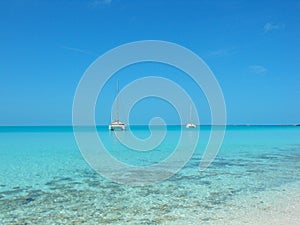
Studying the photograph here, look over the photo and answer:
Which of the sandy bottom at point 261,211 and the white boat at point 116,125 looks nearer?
the sandy bottom at point 261,211

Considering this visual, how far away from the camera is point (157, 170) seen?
14.7m

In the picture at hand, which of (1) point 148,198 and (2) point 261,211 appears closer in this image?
(2) point 261,211

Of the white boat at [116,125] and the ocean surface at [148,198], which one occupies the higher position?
the white boat at [116,125]

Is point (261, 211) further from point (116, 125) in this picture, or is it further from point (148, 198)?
point (116, 125)

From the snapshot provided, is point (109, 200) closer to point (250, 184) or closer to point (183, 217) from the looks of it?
point (183, 217)

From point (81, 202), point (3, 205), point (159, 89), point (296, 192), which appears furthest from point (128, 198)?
point (159, 89)

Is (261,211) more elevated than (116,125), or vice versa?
(116,125)

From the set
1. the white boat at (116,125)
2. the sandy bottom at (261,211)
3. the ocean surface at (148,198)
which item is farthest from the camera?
the white boat at (116,125)

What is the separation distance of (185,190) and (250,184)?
2724 mm

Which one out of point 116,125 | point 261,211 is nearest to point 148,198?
point 261,211

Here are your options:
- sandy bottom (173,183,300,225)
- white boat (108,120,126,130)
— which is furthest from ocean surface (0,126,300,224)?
white boat (108,120,126,130)

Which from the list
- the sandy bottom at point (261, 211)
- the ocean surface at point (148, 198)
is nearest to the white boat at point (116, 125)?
the ocean surface at point (148, 198)

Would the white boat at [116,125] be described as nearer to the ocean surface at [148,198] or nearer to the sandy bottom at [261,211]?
the ocean surface at [148,198]

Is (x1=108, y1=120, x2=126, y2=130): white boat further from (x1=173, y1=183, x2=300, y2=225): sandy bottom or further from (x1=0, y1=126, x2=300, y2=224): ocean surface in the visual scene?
(x1=173, y1=183, x2=300, y2=225): sandy bottom
